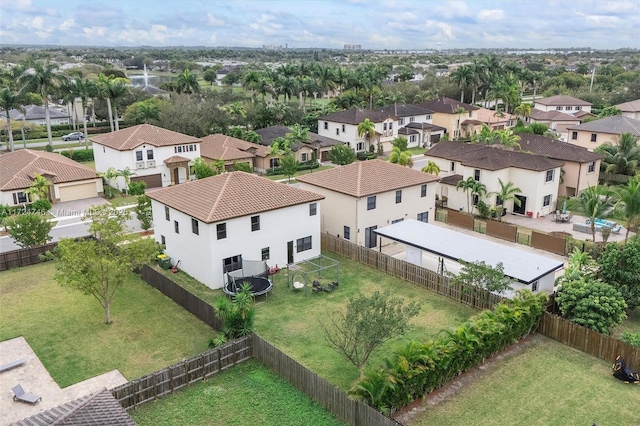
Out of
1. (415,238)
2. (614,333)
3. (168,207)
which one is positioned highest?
(168,207)

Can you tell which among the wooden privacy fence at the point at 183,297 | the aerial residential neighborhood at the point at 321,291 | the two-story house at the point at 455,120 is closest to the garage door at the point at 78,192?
the aerial residential neighborhood at the point at 321,291

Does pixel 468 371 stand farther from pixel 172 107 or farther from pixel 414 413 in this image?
pixel 172 107

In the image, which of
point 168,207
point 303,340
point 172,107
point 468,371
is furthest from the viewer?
point 172,107

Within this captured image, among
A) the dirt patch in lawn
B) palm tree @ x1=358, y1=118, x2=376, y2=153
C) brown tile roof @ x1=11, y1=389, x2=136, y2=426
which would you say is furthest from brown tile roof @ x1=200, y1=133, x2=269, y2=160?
brown tile roof @ x1=11, y1=389, x2=136, y2=426

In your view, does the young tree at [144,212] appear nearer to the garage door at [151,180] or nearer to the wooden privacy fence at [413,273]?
the wooden privacy fence at [413,273]

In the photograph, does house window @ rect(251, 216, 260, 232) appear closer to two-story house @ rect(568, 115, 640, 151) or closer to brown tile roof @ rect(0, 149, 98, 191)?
Answer: brown tile roof @ rect(0, 149, 98, 191)

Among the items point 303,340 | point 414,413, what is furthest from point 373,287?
point 414,413
